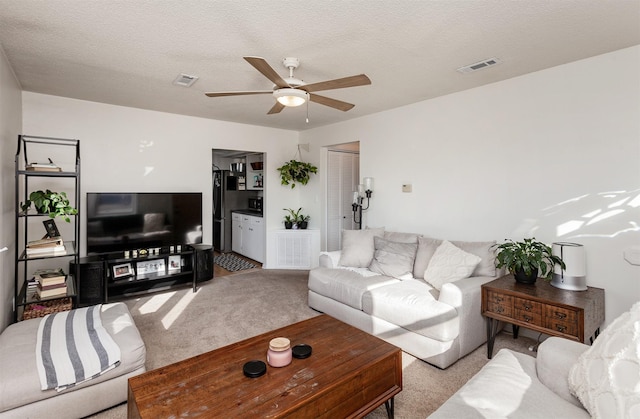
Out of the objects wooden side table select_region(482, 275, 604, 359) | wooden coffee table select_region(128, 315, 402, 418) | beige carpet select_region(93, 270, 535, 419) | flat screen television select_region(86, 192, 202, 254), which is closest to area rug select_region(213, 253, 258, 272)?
beige carpet select_region(93, 270, 535, 419)

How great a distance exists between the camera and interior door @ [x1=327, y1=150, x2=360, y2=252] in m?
5.85

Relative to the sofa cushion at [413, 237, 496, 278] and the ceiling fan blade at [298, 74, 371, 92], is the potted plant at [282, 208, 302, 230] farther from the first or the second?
the ceiling fan blade at [298, 74, 371, 92]

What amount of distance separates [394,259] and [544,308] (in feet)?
4.77

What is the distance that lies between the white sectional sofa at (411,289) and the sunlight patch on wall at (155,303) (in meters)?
1.90

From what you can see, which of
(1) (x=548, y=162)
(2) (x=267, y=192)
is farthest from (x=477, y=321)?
(2) (x=267, y=192)

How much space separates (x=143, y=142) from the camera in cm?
455

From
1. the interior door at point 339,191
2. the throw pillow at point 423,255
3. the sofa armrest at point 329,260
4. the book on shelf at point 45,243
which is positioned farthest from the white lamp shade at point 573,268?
the book on shelf at point 45,243

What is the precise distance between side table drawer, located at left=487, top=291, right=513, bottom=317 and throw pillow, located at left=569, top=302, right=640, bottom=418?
3.61ft

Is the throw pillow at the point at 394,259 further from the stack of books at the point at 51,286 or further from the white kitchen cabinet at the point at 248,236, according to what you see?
the stack of books at the point at 51,286

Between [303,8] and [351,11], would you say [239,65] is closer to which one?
[303,8]

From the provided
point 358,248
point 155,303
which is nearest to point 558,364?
point 358,248

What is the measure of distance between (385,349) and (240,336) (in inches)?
66.2

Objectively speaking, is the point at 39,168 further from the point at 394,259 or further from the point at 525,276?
the point at 525,276

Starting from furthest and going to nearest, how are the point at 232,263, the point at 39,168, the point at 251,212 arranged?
the point at 251,212 → the point at 232,263 → the point at 39,168
